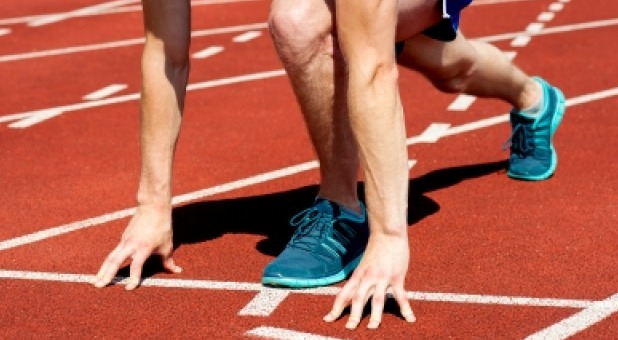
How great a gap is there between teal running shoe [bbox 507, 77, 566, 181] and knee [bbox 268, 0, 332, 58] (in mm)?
1671

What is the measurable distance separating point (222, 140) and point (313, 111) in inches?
92.2

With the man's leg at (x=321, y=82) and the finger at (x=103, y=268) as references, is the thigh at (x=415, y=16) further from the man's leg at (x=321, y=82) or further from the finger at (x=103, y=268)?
the finger at (x=103, y=268)

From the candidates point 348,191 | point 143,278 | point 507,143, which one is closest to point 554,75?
point 507,143

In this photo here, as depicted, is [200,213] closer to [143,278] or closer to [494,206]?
[143,278]

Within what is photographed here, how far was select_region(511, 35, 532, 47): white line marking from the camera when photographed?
31.2ft

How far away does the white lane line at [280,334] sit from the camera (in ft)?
11.8

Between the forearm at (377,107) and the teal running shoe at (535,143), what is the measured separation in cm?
187

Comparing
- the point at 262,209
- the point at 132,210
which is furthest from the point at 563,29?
the point at 132,210

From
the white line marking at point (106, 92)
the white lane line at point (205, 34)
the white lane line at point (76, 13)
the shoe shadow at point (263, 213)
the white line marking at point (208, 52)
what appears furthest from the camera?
the white lane line at point (76, 13)

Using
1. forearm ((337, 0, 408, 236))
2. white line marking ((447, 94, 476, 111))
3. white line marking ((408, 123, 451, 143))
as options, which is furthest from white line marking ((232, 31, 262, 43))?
forearm ((337, 0, 408, 236))

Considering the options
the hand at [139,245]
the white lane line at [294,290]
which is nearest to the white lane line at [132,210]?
the white lane line at [294,290]

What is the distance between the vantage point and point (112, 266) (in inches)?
162

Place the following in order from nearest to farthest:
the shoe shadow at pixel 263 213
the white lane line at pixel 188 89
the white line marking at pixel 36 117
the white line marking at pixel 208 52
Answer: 1. the shoe shadow at pixel 263 213
2. the white line marking at pixel 36 117
3. the white lane line at pixel 188 89
4. the white line marking at pixel 208 52

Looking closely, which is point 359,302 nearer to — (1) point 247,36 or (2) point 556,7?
(1) point 247,36
